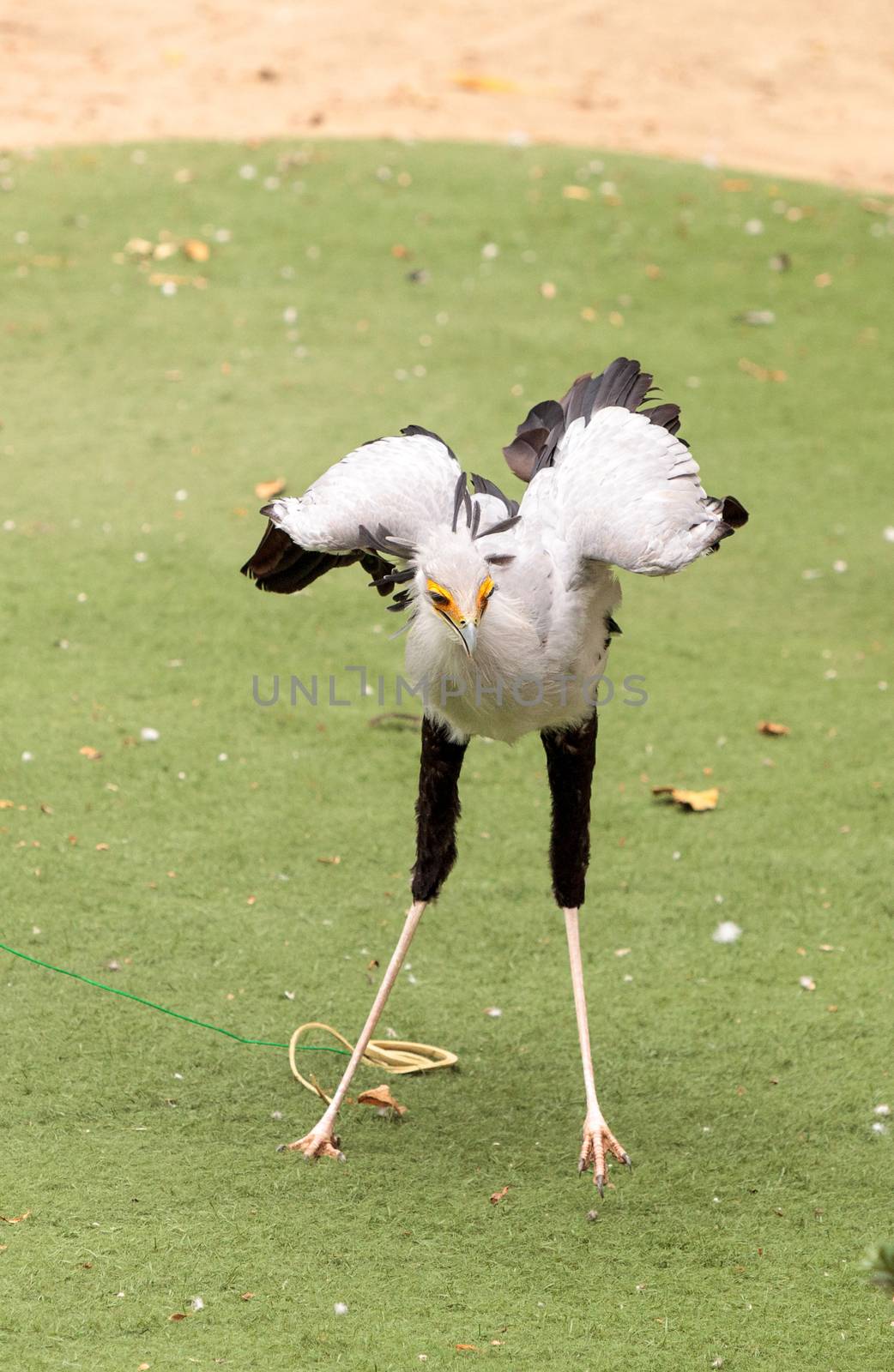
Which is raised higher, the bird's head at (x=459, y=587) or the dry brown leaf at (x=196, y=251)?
the bird's head at (x=459, y=587)

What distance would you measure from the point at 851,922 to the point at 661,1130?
1.06 metres

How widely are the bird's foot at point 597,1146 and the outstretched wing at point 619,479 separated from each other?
122 cm

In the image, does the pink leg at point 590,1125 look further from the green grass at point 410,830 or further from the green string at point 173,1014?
the green string at point 173,1014

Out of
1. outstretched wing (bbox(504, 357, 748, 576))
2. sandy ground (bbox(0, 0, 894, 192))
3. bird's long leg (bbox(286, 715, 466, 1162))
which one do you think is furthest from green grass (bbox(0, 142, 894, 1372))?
sandy ground (bbox(0, 0, 894, 192))

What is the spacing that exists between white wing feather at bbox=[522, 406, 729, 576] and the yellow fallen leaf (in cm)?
864

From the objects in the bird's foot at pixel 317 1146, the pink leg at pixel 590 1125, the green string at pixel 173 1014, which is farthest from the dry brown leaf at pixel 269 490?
the bird's foot at pixel 317 1146

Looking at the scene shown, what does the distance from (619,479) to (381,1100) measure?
1.47 m

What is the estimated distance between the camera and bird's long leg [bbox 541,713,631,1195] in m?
3.23

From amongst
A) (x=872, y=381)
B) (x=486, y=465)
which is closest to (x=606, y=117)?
(x=872, y=381)

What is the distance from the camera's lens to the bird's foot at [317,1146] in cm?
317

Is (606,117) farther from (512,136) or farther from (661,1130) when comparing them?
(661,1130)

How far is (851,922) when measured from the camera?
4.14m

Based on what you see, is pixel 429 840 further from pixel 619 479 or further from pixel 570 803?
pixel 619 479

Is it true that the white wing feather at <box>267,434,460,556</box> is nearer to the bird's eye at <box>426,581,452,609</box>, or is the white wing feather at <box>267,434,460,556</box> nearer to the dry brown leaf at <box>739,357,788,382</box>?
the bird's eye at <box>426,581,452,609</box>
